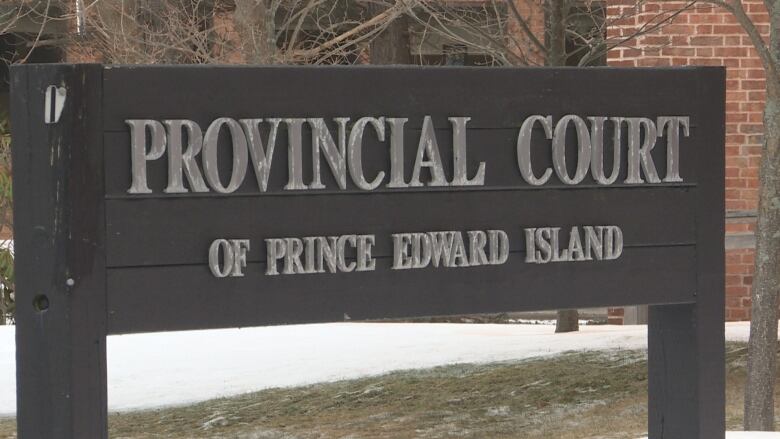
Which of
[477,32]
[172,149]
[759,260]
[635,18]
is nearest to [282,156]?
[172,149]

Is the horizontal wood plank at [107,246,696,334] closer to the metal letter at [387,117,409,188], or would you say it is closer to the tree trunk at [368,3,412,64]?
the metal letter at [387,117,409,188]

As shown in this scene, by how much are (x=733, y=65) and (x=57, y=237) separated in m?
7.24

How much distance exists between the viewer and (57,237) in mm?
3912

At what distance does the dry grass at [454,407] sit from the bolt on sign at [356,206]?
96.0 inches

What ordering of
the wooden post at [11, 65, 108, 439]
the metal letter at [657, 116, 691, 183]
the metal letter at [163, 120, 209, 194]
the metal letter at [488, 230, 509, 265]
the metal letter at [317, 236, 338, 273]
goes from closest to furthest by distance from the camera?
1. the wooden post at [11, 65, 108, 439]
2. the metal letter at [163, 120, 209, 194]
3. the metal letter at [317, 236, 338, 273]
4. the metal letter at [488, 230, 509, 265]
5. the metal letter at [657, 116, 691, 183]

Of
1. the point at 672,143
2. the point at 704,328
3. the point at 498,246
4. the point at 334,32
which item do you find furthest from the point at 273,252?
the point at 334,32

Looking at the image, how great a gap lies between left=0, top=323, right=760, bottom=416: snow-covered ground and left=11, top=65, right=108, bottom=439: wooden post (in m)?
4.39

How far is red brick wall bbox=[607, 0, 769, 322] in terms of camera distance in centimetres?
1005

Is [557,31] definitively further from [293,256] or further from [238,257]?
[238,257]

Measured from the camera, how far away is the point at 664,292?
15.8 feet

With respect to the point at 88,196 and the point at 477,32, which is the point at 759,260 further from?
the point at 88,196

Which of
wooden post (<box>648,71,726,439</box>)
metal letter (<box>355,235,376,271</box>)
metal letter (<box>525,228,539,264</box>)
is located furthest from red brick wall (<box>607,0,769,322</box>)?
metal letter (<box>355,235,376,271</box>)

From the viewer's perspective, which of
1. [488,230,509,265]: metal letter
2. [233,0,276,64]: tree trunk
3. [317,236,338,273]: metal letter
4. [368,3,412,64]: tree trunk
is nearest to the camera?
[317,236,338,273]: metal letter

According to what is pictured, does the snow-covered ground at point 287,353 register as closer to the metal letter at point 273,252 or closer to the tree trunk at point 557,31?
the tree trunk at point 557,31
